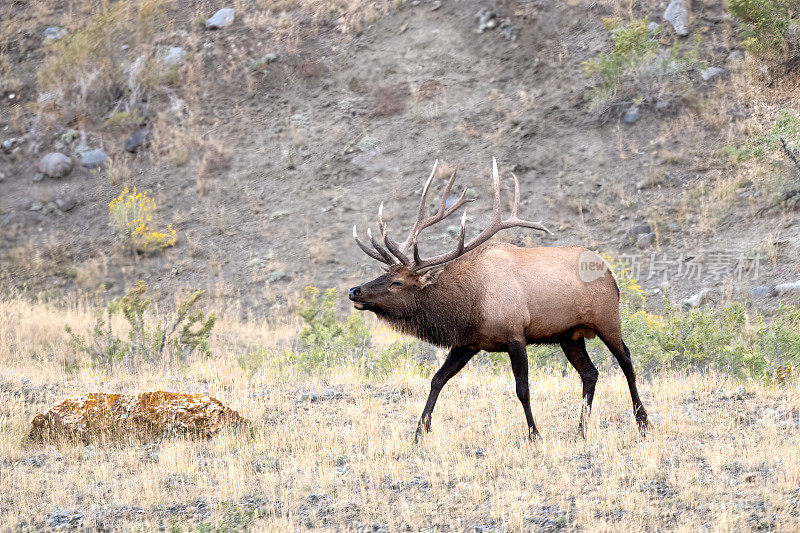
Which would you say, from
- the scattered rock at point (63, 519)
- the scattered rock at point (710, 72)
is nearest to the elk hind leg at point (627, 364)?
the scattered rock at point (63, 519)

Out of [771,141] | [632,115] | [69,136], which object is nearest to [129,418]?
[771,141]

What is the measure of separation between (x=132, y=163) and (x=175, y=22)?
587cm

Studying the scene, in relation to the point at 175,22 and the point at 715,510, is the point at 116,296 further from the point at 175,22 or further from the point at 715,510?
the point at 715,510

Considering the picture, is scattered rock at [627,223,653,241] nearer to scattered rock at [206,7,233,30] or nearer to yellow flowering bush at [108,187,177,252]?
yellow flowering bush at [108,187,177,252]

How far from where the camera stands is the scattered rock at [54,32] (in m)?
28.0

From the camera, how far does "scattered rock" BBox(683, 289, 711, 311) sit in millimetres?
16219

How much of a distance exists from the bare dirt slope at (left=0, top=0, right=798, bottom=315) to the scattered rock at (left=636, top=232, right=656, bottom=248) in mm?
59

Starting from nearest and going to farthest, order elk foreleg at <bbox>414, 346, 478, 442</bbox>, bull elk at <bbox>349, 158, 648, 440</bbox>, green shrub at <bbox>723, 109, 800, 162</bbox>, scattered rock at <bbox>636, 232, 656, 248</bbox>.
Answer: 1. bull elk at <bbox>349, 158, 648, 440</bbox>
2. elk foreleg at <bbox>414, 346, 478, 442</bbox>
3. green shrub at <bbox>723, 109, 800, 162</bbox>
4. scattered rock at <bbox>636, 232, 656, 248</bbox>

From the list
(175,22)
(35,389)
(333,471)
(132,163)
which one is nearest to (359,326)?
(35,389)

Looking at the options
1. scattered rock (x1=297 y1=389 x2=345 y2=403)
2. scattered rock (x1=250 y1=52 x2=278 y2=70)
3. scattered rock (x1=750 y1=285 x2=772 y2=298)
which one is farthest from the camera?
scattered rock (x1=250 y1=52 x2=278 y2=70)

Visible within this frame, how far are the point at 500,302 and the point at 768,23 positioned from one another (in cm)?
1528

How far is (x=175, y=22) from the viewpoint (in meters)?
27.8

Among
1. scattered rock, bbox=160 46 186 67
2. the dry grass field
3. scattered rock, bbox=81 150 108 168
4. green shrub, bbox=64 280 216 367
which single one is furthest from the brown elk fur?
scattered rock, bbox=160 46 186 67

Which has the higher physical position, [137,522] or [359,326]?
[137,522]
